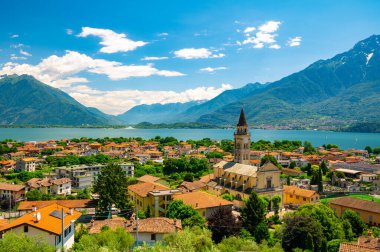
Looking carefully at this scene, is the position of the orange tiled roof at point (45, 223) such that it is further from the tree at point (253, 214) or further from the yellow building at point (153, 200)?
the tree at point (253, 214)

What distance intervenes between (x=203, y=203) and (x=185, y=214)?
15.6ft

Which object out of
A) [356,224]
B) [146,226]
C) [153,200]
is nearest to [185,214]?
[146,226]

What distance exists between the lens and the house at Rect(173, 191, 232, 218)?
3512cm

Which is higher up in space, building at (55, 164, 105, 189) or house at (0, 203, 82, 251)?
house at (0, 203, 82, 251)

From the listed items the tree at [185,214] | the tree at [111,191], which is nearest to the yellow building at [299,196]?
the tree at [185,214]

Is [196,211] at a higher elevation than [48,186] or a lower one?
higher

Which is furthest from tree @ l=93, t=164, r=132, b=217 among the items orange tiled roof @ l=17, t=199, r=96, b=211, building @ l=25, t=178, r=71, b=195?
building @ l=25, t=178, r=71, b=195

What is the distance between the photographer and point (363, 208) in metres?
39.6

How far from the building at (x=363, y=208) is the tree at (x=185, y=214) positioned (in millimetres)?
20219

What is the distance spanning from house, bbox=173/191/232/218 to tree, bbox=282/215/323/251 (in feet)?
28.5

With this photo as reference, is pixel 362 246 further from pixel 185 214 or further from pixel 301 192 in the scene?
pixel 301 192

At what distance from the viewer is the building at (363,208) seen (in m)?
38.4

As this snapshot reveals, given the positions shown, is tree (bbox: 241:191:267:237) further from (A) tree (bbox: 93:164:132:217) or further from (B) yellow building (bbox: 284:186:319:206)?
(B) yellow building (bbox: 284:186:319:206)

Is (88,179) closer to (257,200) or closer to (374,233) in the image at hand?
(257,200)
